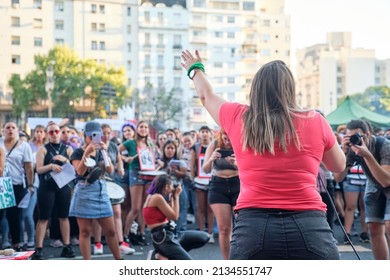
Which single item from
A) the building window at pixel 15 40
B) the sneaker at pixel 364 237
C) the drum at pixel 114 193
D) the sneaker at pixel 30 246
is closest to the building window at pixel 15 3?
the building window at pixel 15 40

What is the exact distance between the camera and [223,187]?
5262mm

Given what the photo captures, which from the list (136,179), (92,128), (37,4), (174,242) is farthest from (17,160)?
(37,4)

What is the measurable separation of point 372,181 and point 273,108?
2.23m

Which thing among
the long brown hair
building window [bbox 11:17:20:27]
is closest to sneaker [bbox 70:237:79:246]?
building window [bbox 11:17:20:27]

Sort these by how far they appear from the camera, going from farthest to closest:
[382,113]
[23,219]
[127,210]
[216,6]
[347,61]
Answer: [382,113] < [127,210] < [23,219] < [347,61] < [216,6]

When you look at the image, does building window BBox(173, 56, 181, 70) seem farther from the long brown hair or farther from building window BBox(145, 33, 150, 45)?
the long brown hair

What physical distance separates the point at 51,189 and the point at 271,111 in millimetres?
4267

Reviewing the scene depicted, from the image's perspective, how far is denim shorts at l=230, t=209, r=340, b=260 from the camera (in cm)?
260

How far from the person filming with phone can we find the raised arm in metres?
2.28

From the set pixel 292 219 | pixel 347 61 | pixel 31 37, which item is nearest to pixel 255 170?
pixel 292 219

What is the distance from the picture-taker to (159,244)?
4949mm

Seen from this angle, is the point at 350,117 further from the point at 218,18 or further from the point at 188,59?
the point at 188,59
